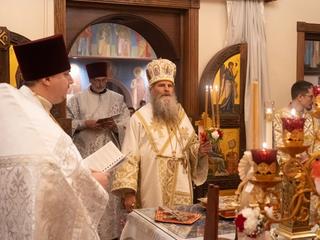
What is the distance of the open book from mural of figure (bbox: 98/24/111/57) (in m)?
6.20

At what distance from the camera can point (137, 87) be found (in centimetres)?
945

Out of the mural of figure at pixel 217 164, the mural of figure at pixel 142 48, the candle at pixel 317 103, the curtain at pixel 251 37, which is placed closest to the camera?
the candle at pixel 317 103

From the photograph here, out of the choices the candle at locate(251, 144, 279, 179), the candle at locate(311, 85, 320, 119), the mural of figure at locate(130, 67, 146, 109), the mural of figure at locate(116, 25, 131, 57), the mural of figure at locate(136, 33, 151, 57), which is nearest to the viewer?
the candle at locate(251, 144, 279, 179)

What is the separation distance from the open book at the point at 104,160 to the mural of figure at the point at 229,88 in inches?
97.7

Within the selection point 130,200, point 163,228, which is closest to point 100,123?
point 130,200

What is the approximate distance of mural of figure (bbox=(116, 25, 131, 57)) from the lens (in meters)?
8.68

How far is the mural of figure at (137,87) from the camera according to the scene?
368 inches

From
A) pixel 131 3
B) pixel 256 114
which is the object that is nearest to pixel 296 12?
pixel 131 3

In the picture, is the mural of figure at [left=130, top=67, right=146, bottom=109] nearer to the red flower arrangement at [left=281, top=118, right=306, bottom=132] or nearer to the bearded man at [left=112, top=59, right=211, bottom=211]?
the bearded man at [left=112, top=59, right=211, bottom=211]

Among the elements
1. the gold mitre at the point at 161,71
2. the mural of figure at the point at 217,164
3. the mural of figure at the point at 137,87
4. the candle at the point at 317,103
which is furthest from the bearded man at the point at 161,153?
the mural of figure at the point at 137,87

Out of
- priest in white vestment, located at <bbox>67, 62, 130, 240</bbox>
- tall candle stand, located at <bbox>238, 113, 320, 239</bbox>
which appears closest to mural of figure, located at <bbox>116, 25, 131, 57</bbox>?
priest in white vestment, located at <bbox>67, 62, 130, 240</bbox>

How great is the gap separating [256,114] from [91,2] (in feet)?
9.88

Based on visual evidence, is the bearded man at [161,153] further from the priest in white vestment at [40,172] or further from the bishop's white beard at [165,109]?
the priest in white vestment at [40,172]

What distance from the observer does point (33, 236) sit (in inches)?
82.0
